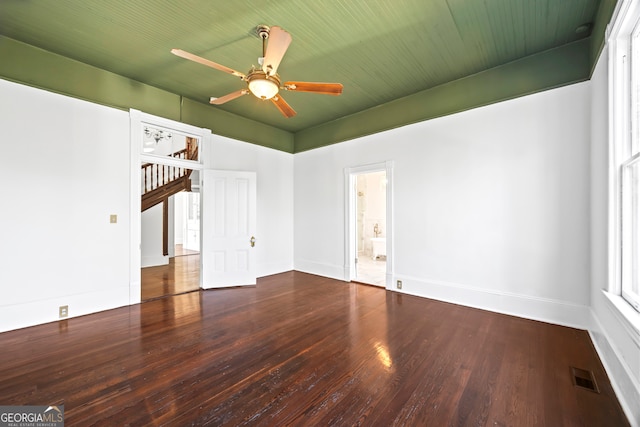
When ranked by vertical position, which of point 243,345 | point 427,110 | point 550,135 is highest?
point 427,110

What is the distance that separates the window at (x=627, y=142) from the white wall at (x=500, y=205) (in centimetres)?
90

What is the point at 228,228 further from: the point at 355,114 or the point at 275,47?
the point at 275,47

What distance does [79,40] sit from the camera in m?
2.94

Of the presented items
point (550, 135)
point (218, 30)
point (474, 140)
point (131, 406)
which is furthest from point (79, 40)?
point (550, 135)

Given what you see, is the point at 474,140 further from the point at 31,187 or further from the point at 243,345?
the point at 31,187

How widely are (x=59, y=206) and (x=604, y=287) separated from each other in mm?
5859

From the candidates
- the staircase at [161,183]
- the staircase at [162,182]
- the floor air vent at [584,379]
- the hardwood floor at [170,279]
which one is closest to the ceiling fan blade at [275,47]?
the floor air vent at [584,379]

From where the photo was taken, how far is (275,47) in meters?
2.17

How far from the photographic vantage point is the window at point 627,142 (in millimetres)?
1949

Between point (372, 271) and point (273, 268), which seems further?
point (372, 271)

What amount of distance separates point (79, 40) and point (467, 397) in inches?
199

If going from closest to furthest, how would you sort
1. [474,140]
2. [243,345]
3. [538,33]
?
1. [243,345]
2. [538,33]
3. [474,140]

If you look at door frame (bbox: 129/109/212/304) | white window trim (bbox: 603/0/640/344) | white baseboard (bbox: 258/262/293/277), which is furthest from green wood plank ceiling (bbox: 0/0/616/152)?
white baseboard (bbox: 258/262/293/277)

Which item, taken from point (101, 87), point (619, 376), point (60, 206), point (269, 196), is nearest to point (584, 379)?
point (619, 376)
